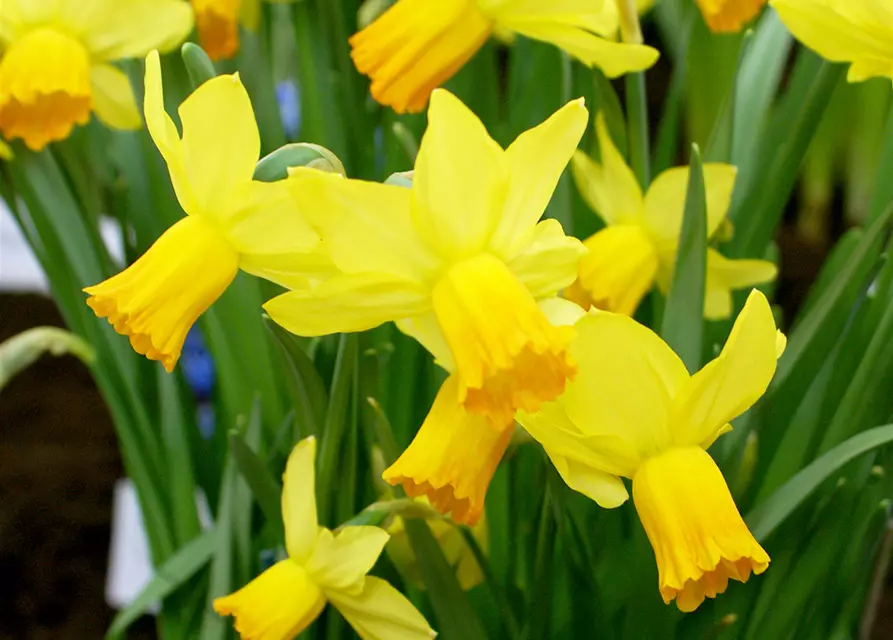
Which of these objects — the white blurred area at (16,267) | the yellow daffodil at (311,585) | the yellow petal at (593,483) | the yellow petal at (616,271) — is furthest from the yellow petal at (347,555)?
the white blurred area at (16,267)

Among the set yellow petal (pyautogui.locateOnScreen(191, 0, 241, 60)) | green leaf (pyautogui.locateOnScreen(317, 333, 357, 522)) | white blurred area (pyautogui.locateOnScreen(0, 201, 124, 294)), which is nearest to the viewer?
green leaf (pyautogui.locateOnScreen(317, 333, 357, 522))

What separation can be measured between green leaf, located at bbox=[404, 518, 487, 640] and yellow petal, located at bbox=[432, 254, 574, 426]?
0.20m

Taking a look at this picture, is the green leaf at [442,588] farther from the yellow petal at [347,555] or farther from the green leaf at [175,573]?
the green leaf at [175,573]

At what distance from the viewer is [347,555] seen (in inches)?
21.9

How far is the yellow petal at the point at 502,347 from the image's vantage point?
15.9 inches

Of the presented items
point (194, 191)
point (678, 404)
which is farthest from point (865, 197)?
point (194, 191)

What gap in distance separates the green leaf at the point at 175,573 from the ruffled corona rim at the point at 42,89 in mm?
347

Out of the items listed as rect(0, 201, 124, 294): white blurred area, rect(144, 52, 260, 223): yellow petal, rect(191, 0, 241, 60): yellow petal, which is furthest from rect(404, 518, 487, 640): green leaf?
rect(0, 201, 124, 294): white blurred area

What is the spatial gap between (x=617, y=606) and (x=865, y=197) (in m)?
1.21

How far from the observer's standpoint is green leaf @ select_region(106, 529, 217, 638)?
2.53ft

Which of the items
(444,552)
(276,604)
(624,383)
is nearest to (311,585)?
(276,604)

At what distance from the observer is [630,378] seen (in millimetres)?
472

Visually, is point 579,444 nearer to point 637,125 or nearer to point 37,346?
point 637,125

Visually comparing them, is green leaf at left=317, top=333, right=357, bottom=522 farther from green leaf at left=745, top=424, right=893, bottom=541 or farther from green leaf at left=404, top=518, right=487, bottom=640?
green leaf at left=745, top=424, right=893, bottom=541
